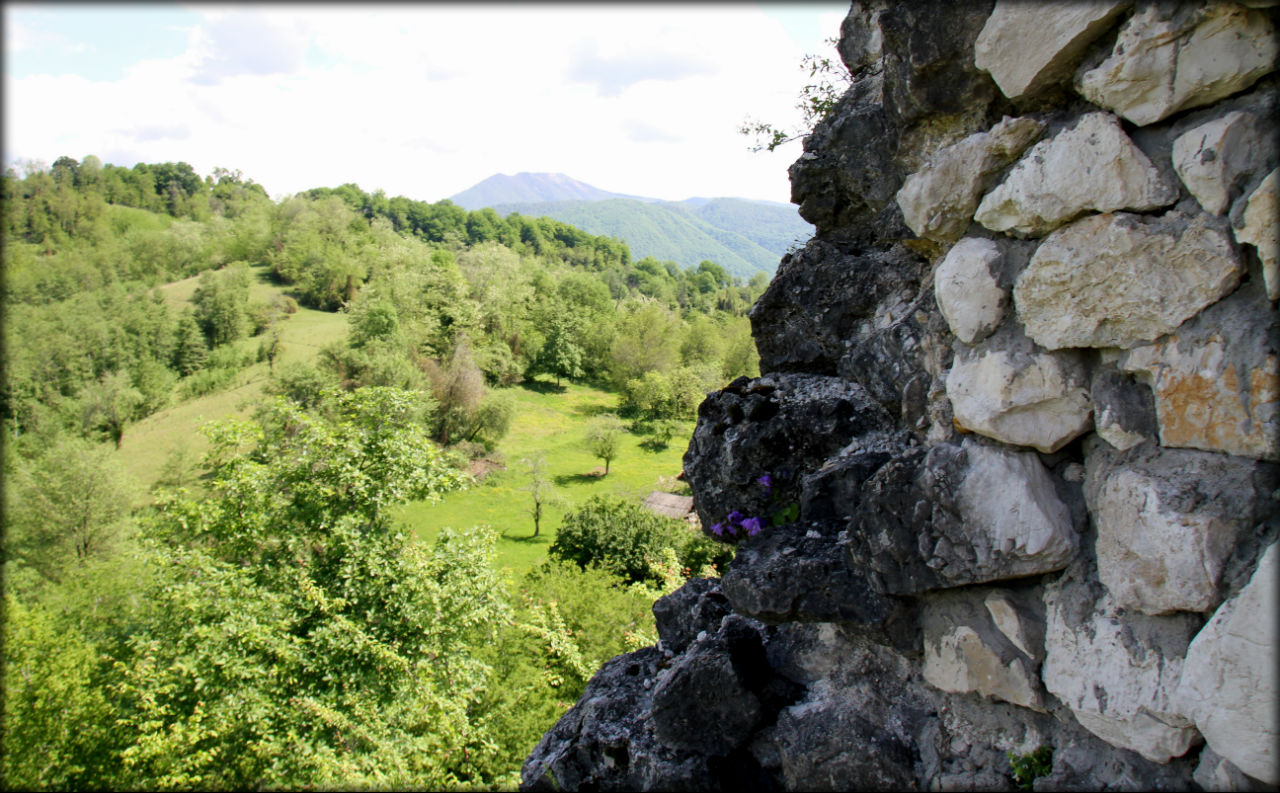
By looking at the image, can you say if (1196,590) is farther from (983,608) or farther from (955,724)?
(955,724)

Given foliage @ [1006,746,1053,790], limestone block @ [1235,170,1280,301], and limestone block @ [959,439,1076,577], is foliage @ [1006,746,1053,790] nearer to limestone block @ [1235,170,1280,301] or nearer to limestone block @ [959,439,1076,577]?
limestone block @ [959,439,1076,577]

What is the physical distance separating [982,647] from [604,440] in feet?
119

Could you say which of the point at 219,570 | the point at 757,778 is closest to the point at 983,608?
the point at 757,778

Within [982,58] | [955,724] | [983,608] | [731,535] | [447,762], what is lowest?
[447,762]

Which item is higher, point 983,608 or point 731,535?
point 983,608

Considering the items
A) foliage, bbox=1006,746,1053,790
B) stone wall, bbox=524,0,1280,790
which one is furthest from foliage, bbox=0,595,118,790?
foliage, bbox=1006,746,1053,790

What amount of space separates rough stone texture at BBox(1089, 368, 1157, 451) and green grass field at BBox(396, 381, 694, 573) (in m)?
20.8

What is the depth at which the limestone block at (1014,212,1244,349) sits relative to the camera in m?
2.46

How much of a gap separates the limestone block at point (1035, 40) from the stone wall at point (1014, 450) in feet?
0.03

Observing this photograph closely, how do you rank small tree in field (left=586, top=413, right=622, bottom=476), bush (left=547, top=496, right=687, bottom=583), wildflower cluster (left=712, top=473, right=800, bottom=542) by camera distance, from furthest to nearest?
small tree in field (left=586, top=413, right=622, bottom=476) → bush (left=547, top=496, right=687, bottom=583) → wildflower cluster (left=712, top=473, right=800, bottom=542)

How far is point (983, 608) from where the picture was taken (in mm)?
3305

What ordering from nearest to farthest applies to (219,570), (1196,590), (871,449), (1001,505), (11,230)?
1. (1196,590)
2. (1001,505)
3. (871,449)
4. (219,570)
5. (11,230)

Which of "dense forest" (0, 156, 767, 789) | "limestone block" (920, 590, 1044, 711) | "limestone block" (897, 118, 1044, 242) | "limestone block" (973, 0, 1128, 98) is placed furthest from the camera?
"dense forest" (0, 156, 767, 789)

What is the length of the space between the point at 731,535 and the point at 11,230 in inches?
3496
